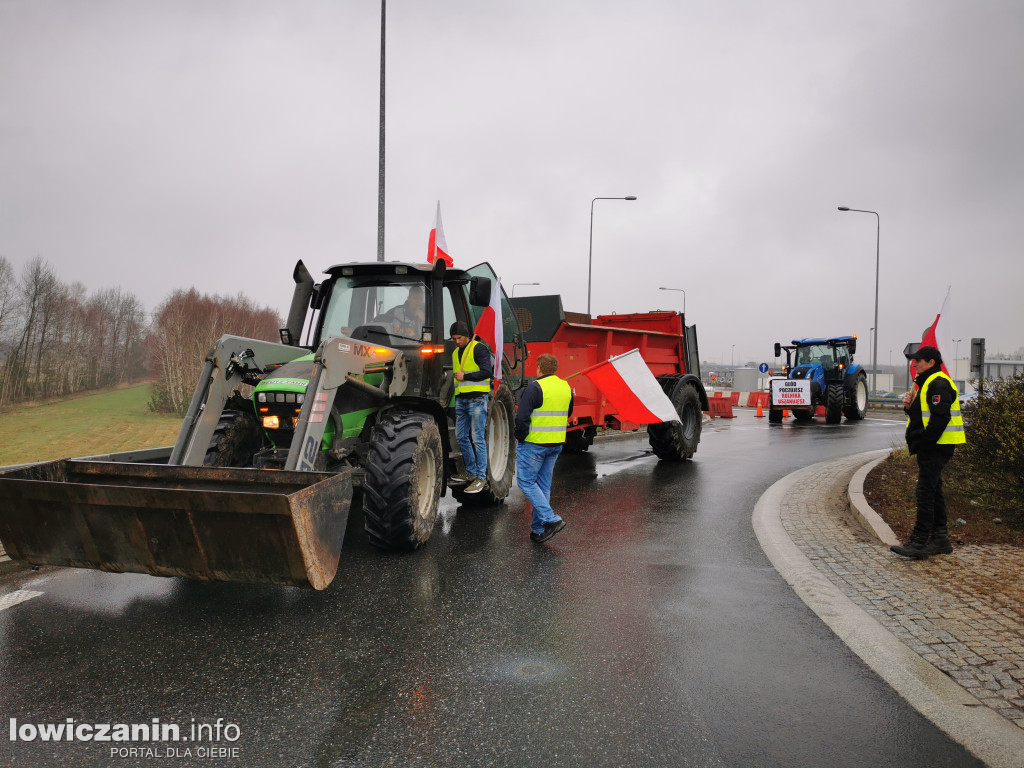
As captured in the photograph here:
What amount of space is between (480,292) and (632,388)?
10.9ft

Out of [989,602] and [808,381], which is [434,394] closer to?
[989,602]

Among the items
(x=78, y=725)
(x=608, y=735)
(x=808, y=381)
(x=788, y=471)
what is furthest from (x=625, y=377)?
(x=808, y=381)

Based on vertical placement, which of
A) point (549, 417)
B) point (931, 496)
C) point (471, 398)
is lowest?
point (931, 496)

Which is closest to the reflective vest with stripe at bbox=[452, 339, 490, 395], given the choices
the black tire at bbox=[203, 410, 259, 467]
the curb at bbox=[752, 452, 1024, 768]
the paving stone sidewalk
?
the black tire at bbox=[203, 410, 259, 467]

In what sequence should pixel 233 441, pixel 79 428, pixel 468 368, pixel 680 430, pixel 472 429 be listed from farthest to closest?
1. pixel 79 428
2. pixel 680 430
3. pixel 472 429
4. pixel 468 368
5. pixel 233 441

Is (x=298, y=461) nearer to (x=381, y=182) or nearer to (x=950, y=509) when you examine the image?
(x=950, y=509)

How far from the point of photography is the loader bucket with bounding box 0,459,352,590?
388cm

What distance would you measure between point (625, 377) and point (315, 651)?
20.2 ft

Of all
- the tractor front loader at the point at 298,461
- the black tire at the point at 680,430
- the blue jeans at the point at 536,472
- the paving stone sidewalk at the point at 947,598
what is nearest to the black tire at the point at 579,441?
the black tire at the point at 680,430

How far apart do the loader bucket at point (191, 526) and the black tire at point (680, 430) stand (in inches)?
329

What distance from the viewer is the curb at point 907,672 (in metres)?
2.96

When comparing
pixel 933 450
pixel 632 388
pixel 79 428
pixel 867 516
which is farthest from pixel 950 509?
pixel 79 428

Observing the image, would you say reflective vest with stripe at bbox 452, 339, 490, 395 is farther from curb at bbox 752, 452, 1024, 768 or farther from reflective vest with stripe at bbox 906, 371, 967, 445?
reflective vest with stripe at bbox 906, 371, 967, 445

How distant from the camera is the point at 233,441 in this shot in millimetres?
5906
